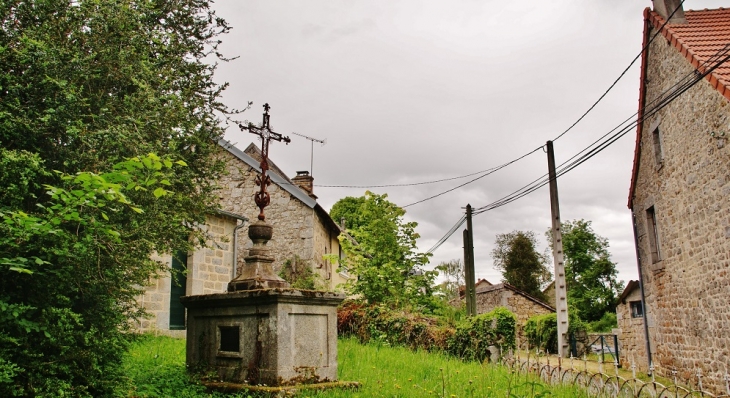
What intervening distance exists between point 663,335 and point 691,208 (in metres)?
3.88

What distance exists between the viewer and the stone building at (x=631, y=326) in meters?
15.8

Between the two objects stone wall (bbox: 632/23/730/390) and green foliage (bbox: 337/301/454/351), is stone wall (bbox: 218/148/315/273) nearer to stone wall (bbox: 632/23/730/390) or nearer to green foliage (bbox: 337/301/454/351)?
green foliage (bbox: 337/301/454/351)

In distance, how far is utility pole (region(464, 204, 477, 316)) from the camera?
658 inches

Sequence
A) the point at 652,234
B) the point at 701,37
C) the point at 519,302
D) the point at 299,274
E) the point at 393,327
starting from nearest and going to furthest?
1. the point at 701,37
2. the point at 393,327
3. the point at 652,234
4. the point at 299,274
5. the point at 519,302

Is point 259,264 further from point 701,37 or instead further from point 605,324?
point 605,324

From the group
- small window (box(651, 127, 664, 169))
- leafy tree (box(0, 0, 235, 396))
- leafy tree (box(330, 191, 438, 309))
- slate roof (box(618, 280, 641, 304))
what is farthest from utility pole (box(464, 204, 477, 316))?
leafy tree (box(0, 0, 235, 396))

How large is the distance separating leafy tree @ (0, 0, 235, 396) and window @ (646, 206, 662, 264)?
13.1m

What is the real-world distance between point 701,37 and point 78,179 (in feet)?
43.8

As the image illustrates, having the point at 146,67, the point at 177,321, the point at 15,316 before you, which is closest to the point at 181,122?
the point at 146,67

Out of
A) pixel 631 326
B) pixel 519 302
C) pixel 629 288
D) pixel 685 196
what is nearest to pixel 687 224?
pixel 685 196

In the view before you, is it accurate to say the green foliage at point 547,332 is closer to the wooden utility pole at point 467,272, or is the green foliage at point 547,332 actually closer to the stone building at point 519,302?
the wooden utility pole at point 467,272

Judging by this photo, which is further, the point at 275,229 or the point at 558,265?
the point at 275,229

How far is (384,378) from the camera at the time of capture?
23.6 ft

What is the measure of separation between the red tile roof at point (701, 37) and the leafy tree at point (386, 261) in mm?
7371
